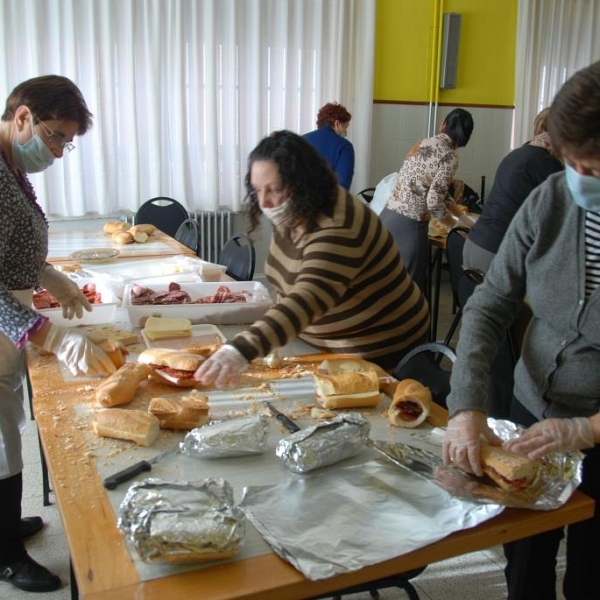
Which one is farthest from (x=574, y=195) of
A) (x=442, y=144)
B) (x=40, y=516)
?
(x=442, y=144)

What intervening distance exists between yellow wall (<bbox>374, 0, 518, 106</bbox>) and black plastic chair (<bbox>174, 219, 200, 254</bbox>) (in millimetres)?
2689

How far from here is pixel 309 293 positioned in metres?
1.80

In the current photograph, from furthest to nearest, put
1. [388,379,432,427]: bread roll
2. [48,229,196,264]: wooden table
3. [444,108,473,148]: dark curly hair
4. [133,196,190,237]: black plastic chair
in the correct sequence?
[133,196,190,237]: black plastic chair → [444,108,473,148]: dark curly hair → [48,229,196,264]: wooden table → [388,379,432,427]: bread roll

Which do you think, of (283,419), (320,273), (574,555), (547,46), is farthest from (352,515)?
(547,46)

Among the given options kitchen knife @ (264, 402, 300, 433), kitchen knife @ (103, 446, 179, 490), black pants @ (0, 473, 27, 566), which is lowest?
black pants @ (0, 473, 27, 566)

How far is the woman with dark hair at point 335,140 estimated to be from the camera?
506 centimetres

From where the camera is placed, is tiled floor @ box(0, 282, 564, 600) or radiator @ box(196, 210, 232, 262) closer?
tiled floor @ box(0, 282, 564, 600)

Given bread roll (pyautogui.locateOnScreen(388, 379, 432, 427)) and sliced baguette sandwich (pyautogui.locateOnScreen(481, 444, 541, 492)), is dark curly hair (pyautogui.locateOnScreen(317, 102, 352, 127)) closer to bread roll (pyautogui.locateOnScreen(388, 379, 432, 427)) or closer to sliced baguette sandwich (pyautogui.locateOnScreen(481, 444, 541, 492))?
bread roll (pyautogui.locateOnScreen(388, 379, 432, 427))

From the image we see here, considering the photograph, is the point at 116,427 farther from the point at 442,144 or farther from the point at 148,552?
the point at 442,144

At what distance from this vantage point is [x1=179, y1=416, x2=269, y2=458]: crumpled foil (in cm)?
134

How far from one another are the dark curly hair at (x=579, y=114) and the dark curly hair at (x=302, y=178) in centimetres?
83

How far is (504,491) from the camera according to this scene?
1180 millimetres

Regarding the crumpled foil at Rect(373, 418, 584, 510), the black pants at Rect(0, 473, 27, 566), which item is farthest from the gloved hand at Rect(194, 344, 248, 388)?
the black pants at Rect(0, 473, 27, 566)

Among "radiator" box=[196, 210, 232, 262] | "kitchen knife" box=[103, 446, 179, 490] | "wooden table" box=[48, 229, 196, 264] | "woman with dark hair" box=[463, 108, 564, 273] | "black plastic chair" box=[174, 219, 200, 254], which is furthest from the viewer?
"radiator" box=[196, 210, 232, 262]
